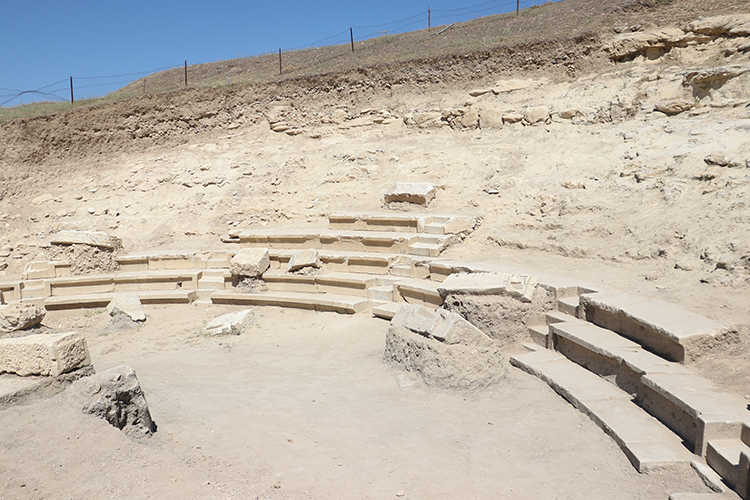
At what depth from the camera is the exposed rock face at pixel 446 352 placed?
15.0 feet

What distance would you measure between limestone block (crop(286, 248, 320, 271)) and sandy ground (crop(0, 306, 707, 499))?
3.03 meters

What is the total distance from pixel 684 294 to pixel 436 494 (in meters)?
3.53

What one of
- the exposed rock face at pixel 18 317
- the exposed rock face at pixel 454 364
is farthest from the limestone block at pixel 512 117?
the exposed rock face at pixel 18 317

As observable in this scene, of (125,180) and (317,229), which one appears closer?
(317,229)

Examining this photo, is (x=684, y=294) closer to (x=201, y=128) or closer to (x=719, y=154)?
(x=719, y=154)

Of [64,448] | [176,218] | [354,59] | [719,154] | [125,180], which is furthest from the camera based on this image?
[354,59]

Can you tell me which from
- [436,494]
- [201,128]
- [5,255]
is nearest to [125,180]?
[201,128]

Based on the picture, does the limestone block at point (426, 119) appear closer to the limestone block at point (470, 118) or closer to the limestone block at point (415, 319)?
the limestone block at point (470, 118)

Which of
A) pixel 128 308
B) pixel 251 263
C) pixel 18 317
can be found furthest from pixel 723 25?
pixel 18 317

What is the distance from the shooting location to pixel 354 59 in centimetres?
1659

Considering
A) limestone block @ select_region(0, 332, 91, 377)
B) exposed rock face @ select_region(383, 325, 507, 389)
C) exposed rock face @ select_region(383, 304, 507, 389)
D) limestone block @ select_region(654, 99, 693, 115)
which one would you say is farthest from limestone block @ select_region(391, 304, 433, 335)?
limestone block @ select_region(654, 99, 693, 115)

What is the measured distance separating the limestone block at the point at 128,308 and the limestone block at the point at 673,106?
9.68m

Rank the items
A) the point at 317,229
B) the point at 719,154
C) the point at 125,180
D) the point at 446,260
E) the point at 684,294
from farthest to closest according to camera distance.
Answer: the point at 125,180 → the point at 317,229 → the point at 446,260 → the point at 719,154 → the point at 684,294

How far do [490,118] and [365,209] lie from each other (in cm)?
371
